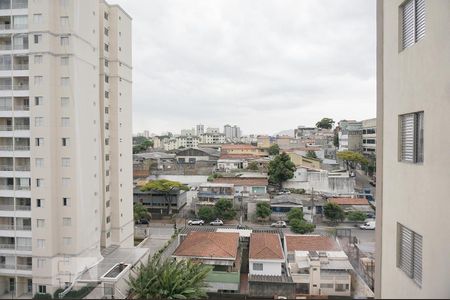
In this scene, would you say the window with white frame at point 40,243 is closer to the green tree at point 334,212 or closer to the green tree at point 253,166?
the green tree at point 334,212

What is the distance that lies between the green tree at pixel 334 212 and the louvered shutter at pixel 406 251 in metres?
17.5

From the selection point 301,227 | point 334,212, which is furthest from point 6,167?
point 334,212

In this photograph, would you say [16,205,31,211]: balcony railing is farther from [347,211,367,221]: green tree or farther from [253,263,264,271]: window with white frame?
[347,211,367,221]: green tree

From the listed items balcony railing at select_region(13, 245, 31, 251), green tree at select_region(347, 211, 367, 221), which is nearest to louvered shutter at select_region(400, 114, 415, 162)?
balcony railing at select_region(13, 245, 31, 251)

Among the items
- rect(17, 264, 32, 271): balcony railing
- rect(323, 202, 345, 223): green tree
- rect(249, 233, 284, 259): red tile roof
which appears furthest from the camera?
rect(323, 202, 345, 223): green tree

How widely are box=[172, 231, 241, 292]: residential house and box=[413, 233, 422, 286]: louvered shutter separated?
28.5 ft

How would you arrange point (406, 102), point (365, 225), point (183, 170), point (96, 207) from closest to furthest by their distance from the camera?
point (406, 102)
point (96, 207)
point (365, 225)
point (183, 170)

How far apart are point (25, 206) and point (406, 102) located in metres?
11.6

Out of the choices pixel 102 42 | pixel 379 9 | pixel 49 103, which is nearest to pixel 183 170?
pixel 102 42

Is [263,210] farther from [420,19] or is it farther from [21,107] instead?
[420,19]

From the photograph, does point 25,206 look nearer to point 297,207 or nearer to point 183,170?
point 297,207

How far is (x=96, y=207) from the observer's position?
39.8 feet

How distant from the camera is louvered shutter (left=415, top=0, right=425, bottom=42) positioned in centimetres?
261

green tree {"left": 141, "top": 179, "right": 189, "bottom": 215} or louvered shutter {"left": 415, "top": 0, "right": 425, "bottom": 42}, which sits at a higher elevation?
louvered shutter {"left": 415, "top": 0, "right": 425, "bottom": 42}
